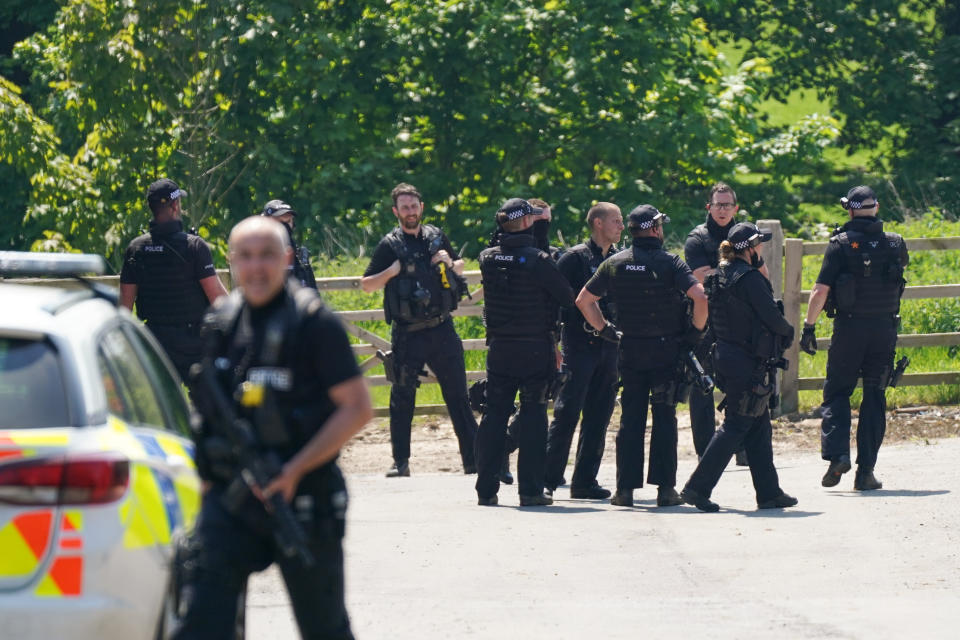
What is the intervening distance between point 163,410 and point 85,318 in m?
0.66

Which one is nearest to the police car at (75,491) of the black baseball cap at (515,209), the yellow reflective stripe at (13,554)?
the yellow reflective stripe at (13,554)

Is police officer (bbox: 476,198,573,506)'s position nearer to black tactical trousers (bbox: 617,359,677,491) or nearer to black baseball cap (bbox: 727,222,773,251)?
black tactical trousers (bbox: 617,359,677,491)

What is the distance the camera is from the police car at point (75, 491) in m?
4.78

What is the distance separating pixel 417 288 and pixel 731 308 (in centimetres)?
247

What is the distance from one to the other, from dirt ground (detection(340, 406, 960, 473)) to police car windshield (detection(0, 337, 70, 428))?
25.1ft

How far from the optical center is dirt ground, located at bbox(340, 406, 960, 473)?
13047mm

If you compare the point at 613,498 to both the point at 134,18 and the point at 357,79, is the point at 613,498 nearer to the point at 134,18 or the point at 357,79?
the point at 134,18

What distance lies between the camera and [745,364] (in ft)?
33.0

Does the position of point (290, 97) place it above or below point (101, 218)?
above

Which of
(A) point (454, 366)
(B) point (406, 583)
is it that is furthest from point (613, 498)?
(B) point (406, 583)

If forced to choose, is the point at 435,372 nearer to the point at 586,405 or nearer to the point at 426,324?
the point at 426,324

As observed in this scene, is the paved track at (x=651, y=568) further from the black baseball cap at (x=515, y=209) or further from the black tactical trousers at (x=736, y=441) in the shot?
the black baseball cap at (x=515, y=209)

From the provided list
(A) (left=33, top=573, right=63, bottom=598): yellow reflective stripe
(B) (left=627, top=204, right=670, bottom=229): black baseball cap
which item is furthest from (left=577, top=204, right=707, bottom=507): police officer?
(A) (left=33, top=573, right=63, bottom=598): yellow reflective stripe

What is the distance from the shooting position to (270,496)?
459 centimetres
